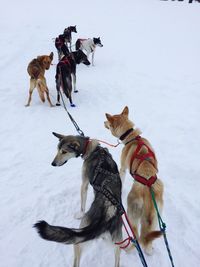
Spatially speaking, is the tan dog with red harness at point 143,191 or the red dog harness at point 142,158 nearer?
the tan dog with red harness at point 143,191

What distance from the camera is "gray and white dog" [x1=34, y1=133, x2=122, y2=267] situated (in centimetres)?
212

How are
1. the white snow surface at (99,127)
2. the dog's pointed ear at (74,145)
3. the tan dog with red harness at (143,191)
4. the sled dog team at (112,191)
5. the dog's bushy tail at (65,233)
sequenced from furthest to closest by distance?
the dog's pointed ear at (74,145) → the white snow surface at (99,127) → the tan dog with red harness at (143,191) → the sled dog team at (112,191) → the dog's bushy tail at (65,233)

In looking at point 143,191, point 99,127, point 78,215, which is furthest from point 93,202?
point 99,127

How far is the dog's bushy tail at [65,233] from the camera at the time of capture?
205cm

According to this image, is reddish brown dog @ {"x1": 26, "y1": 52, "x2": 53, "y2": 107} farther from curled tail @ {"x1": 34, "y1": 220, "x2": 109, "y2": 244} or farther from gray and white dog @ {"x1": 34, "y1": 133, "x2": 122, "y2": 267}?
curled tail @ {"x1": 34, "y1": 220, "x2": 109, "y2": 244}

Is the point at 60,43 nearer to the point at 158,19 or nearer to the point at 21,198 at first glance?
the point at 21,198

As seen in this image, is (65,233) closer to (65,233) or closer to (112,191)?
(65,233)

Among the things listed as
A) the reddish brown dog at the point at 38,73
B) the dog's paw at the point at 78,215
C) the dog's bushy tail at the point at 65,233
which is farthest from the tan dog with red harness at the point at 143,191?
the reddish brown dog at the point at 38,73

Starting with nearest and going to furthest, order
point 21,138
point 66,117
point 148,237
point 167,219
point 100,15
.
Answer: point 148,237 → point 167,219 → point 21,138 → point 66,117 → point 100,15

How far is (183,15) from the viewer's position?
19.7 m

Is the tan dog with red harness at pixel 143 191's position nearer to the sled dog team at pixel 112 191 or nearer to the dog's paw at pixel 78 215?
the sled dog team at pixel 112 191

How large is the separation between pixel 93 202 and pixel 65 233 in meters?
0.68

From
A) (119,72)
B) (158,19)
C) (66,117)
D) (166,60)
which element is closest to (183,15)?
(158,19)

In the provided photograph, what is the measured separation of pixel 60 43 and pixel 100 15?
11.0 m
